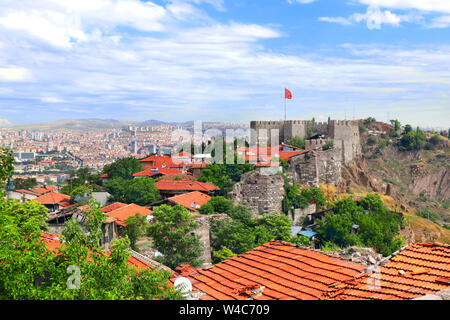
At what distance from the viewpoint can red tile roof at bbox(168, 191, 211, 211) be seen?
23172 millimetres

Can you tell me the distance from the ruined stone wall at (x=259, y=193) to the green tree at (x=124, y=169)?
40.4 ft

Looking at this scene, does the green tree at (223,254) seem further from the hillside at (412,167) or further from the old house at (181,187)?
the hillside at (412,167)

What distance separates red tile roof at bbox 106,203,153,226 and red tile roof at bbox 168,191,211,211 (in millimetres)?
1682

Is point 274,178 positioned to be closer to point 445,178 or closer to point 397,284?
point 397,284

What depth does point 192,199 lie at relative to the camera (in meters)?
24.2

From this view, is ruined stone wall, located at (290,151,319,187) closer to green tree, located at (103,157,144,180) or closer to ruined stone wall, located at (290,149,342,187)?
ruined stone wall, located at (290,149,342,187)

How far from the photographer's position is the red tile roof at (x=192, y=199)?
912 inches

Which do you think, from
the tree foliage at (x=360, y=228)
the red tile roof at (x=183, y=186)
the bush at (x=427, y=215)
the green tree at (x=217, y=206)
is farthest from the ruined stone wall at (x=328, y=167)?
the bush at (x=427, y=215)

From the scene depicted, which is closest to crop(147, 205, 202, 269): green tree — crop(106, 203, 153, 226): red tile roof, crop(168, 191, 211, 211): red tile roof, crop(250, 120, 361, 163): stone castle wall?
crop(106, 203, 153, 226): red tile roof

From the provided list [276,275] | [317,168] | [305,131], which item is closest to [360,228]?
[317,168]

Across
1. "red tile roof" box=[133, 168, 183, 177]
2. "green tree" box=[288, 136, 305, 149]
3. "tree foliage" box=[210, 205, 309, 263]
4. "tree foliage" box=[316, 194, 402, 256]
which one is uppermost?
"green tree" box=[288, 136, 305, 149]

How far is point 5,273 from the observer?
23.2 feet

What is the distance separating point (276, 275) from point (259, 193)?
15208 mm
